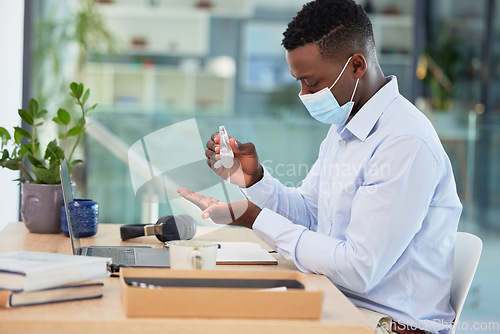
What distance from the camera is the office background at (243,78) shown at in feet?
11.7

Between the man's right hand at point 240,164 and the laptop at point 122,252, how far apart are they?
0.86ft

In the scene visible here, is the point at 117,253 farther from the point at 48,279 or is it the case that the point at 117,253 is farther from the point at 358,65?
the point at 358,65

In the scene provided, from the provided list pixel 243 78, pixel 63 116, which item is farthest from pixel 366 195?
pixel 243 78

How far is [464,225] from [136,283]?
365cm

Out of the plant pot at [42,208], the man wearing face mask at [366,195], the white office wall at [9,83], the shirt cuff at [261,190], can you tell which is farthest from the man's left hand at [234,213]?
the white office wall at [9,83]

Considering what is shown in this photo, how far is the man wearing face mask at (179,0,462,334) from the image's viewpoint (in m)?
1.26

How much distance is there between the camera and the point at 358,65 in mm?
1466

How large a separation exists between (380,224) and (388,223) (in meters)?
0.02

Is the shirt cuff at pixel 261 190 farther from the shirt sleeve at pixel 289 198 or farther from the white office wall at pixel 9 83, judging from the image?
the white office wall at pixel 9 83

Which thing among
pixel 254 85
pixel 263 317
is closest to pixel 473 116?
pixel 254 85

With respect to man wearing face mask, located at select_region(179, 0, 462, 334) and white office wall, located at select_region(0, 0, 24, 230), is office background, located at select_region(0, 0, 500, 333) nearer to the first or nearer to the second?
white office wall, located at select_region(0, 0, 24, 230)

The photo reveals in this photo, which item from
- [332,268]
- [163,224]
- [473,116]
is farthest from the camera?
[473,116]

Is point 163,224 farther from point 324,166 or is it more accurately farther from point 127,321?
point 127,321

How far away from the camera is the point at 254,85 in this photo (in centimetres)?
472
